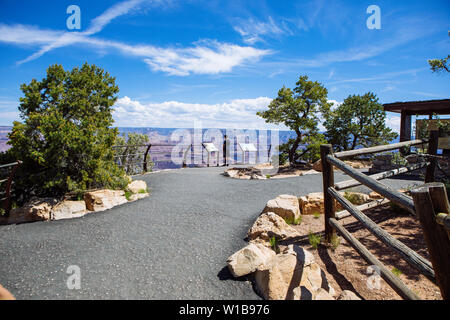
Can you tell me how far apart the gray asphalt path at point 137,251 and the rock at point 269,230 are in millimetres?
293

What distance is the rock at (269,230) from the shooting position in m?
4.19

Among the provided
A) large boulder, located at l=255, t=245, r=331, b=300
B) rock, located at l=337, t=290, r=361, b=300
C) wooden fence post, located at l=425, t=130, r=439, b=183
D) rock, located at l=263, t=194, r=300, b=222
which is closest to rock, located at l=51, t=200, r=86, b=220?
rock, located at l=263, t=194, r=300, b=222

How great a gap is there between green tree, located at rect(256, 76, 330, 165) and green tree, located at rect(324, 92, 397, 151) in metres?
1.79

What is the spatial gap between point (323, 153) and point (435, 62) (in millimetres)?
5168

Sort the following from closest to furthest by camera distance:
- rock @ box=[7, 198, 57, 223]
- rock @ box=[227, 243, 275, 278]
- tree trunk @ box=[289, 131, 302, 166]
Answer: rock @ box=[227, 243, 275, 278]
rock @ box=[7, 198, 57, 223]
tree trunk @ box=[289, 131, 302, 166]

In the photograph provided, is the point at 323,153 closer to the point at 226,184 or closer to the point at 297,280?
the point at 297,280

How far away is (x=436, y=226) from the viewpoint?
5.41ft

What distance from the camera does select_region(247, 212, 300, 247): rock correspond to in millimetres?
4188

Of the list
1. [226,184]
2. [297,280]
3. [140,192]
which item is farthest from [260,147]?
[297,280]

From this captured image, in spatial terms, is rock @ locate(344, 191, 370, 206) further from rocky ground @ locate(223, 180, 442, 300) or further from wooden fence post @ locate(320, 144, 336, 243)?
wooden fence post @ locate(320, 144, 336, 243)

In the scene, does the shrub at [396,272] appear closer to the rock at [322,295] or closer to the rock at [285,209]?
the rock at [322,295]

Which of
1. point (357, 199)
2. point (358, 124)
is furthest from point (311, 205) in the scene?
point (358, 124)

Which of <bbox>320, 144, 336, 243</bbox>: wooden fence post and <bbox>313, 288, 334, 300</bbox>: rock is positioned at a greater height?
<bbox>320, 144, 336, 243</bbox>: wooden fence post
